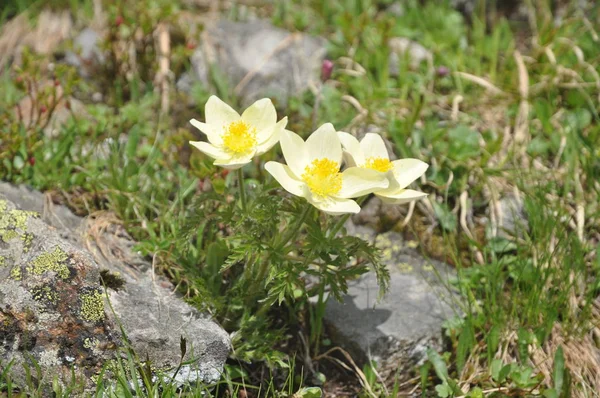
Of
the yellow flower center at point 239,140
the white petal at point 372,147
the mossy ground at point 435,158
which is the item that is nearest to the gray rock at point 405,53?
the mossy ground at point 435,158

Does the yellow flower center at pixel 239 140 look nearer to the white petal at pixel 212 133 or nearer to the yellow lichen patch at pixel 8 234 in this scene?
the white petal at pixel 212 133

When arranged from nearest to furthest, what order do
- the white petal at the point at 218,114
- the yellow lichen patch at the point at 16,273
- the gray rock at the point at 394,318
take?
the yellow lichen patch at the point at 16,273
the white petal at the point at 218,114
the gray rock at the point at 394,318

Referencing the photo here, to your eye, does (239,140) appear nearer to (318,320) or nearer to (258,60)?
(318,320)

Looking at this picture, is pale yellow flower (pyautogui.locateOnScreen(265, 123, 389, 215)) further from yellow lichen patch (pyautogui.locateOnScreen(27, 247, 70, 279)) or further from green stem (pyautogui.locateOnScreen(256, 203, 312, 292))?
yellow lichen patch (pyautogui.locateOnScreen(27, 247, 70, 279))

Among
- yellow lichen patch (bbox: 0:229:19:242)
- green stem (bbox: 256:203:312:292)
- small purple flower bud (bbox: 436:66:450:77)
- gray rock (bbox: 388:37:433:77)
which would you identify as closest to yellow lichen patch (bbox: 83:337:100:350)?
yellow lichen patch (bbox: 0:229:19:242)

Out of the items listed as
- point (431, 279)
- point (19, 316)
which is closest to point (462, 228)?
point (431, 279)

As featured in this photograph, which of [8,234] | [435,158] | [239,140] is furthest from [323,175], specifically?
[435,158]

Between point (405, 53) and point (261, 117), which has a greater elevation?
point (261, 117)
